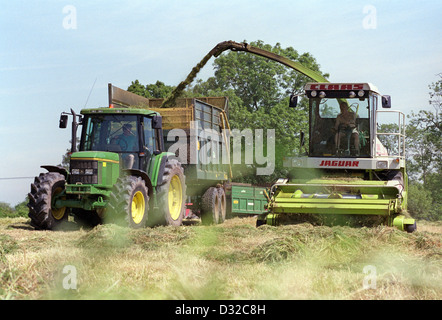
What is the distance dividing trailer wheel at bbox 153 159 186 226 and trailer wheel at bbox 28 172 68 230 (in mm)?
2036

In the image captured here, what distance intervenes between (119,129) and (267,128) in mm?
A: 23296

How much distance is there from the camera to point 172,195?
1332 cm

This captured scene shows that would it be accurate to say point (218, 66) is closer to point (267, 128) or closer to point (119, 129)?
point (267, 128)

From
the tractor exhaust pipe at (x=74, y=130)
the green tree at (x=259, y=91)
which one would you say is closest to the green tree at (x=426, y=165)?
the green tree at (x=259, y=91)

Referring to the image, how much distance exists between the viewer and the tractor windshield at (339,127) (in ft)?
40.5

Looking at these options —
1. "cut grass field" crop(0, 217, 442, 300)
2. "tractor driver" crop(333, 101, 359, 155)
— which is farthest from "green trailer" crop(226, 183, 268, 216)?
"cut grass field" crop(0, 217, 442, 300)

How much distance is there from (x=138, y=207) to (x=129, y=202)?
Answer: 2.69 feet

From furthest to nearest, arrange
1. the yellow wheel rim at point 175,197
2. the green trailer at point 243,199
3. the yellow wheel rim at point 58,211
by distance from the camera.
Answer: the green trailer at point 243,199
the yellow wheel rim at point 175,197
the yellow wheel rim at point 58,211

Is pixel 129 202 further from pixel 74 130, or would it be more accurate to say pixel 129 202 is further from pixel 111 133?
pixel 74 130

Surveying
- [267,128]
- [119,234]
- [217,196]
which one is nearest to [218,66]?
[267,128]

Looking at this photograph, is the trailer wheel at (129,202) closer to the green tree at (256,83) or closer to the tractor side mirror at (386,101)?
the tractor side mirror at (386,101)

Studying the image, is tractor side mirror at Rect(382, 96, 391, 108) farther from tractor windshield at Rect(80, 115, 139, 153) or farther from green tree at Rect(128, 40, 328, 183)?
green tree at Rect(128, 40, 328, 183)

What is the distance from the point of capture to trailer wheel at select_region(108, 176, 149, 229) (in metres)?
11.0

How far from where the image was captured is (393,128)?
157ft
